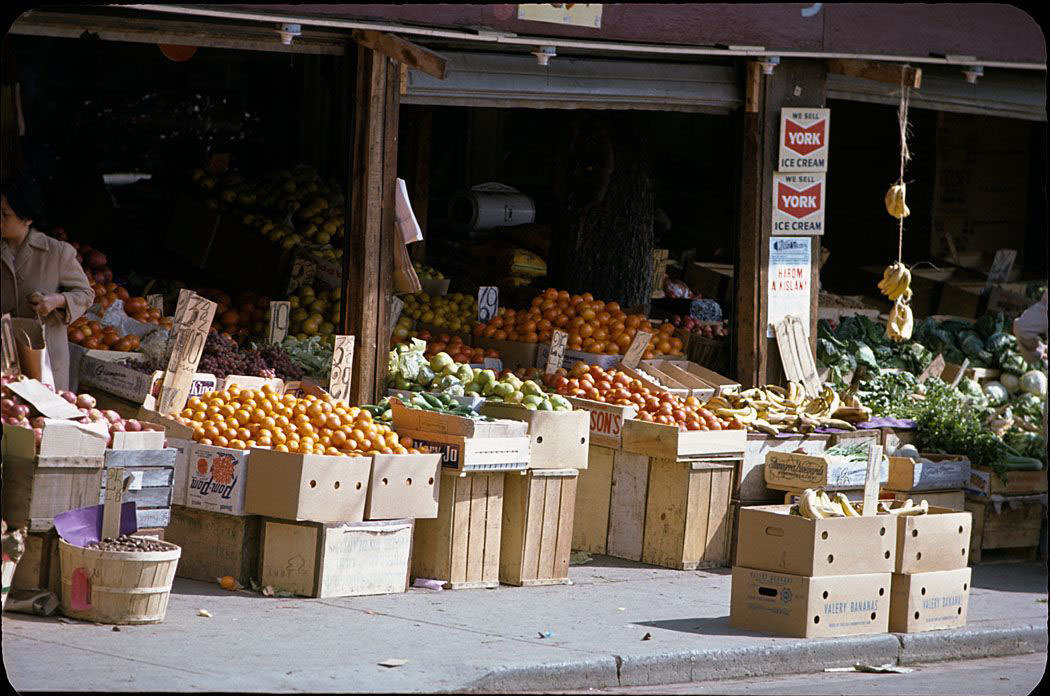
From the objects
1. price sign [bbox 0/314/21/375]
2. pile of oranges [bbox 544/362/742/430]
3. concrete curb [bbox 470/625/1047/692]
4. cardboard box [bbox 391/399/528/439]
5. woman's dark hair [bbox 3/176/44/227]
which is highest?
woman's dark hair [bbox 3/176/44/227]

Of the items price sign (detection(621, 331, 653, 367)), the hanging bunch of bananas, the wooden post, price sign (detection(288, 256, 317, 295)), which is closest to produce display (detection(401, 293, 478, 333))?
price sign (detection(288, 256, 317, 295))

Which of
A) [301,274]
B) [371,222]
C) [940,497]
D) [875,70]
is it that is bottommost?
[940,497]

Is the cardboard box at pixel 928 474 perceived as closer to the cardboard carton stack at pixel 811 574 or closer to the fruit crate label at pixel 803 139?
the cardboard carton stack at pixel 811 574

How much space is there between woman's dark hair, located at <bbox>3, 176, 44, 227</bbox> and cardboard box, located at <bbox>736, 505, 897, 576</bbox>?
419 cm

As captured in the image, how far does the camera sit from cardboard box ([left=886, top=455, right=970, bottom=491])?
10.6 m

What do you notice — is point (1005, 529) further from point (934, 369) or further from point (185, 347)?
point (185, 347)

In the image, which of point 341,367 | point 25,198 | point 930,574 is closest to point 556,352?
point 341,367

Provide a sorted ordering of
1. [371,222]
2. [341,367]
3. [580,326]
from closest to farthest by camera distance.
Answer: [341,367]
[371,222]
[580,326]

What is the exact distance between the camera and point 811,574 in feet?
26.6

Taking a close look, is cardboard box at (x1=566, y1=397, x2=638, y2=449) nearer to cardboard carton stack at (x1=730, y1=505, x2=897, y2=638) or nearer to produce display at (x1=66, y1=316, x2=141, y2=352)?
cardboard carton stack at (x1=730, y1=505, x2=897, y2=638)

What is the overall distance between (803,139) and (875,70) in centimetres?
78

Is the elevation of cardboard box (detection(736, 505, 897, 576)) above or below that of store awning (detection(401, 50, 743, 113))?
below

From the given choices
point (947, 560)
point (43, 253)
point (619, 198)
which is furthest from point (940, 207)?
point (43, 253)

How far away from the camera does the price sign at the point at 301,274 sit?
11281 mm
